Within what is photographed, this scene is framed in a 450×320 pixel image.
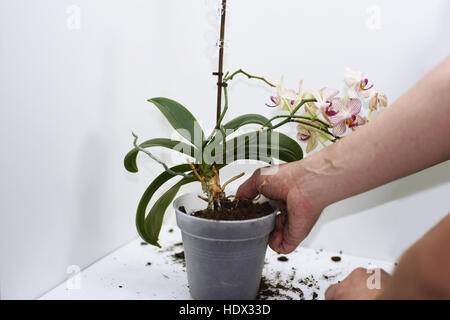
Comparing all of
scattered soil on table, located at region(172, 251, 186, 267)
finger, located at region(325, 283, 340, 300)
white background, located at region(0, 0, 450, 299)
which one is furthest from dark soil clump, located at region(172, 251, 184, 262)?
finger, located at region(325, 283, 340, 300)

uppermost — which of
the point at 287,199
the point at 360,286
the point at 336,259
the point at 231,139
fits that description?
the point at 231,139

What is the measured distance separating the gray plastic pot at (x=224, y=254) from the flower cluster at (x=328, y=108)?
19cm

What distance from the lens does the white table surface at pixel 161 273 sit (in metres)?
0.75

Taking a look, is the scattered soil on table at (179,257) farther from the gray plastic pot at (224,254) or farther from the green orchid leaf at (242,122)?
the green orchid leaf at (242,122)

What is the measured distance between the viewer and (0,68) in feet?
1.97

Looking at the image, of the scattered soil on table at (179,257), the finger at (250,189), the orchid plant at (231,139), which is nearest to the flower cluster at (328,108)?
the orchid plant at (231,139)

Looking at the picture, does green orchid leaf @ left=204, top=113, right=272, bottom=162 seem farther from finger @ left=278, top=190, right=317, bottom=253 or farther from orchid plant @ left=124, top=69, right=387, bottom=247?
finger @ left=278, top=190, right=317, bottom=253

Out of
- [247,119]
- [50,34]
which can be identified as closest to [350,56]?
[247,119]

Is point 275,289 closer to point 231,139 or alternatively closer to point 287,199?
point 287,199

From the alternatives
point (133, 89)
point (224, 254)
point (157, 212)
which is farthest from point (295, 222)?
point (133, 89)

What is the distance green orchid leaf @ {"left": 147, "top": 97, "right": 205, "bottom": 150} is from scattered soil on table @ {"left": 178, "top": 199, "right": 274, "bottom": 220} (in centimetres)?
12

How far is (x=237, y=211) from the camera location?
71 centimetres

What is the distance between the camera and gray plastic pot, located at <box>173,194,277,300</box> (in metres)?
0.65

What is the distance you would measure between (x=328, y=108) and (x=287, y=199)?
0.61ft
